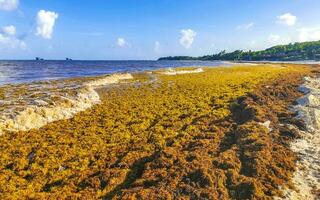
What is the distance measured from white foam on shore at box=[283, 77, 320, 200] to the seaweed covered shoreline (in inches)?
10.6

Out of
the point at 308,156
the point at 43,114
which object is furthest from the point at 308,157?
the point at 43,114

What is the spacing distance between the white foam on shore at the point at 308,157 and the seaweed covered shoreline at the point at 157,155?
268 millimetres

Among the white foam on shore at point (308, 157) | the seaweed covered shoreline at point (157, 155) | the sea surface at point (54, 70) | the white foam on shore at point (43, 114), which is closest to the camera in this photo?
the white foam on shore at point (308, 157)

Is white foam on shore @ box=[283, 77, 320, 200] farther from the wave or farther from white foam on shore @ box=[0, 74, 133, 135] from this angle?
white foam on shore @ box=[0, 74, 133, 135]

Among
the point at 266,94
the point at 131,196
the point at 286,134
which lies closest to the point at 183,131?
the point at 286,134

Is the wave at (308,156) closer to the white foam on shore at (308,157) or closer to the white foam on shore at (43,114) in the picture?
the white foam on shore at (308,157)

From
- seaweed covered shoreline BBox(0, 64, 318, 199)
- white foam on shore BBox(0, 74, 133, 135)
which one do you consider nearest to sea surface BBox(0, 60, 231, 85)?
white foam on shore BBox(0, 74, 133, 135)

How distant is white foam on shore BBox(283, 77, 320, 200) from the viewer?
780 centimetres

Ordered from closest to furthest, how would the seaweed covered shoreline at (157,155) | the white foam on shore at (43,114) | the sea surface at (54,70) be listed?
the seaweed covered shoreline at (157,155), the white foam on shore at (43,114), the sea surface at (54,70)

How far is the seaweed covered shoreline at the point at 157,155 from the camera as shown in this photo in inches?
320

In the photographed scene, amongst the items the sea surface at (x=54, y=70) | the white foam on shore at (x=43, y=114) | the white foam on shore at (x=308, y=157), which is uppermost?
the white foam on shore at (x=43, y=114)

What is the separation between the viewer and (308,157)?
9773 millimetres

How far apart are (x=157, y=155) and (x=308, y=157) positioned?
5119mm

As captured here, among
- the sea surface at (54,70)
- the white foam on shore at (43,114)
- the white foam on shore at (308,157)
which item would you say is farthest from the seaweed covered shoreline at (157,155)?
the sea surface at (54,70)
